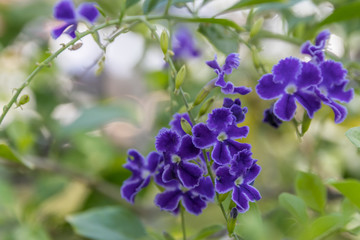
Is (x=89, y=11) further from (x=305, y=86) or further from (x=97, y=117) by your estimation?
(x=97, y=117)

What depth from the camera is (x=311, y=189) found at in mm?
649

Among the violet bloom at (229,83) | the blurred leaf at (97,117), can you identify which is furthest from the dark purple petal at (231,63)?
the blurred leaf at (97,117)

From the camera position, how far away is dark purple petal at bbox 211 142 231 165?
1.67 feet

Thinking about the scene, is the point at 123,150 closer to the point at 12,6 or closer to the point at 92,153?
the point at 92,153

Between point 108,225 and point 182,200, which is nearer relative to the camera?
point 182,200

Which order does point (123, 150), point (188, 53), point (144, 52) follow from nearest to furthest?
point (188, 53), point (144, 52), point (123, 150)

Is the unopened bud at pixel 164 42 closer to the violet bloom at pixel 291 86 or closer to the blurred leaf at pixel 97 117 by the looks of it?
the violet bloom at pixel 291 86

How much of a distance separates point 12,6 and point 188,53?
24.5 inches

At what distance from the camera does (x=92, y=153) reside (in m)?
1.25

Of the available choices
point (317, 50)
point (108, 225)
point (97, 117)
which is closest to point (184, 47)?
point (97, 117)

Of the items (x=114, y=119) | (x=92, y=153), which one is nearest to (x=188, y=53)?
(x=114, y=119)

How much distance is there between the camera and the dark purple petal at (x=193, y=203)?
0.59m

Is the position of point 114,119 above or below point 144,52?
below

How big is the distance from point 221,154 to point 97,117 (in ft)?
2.36
